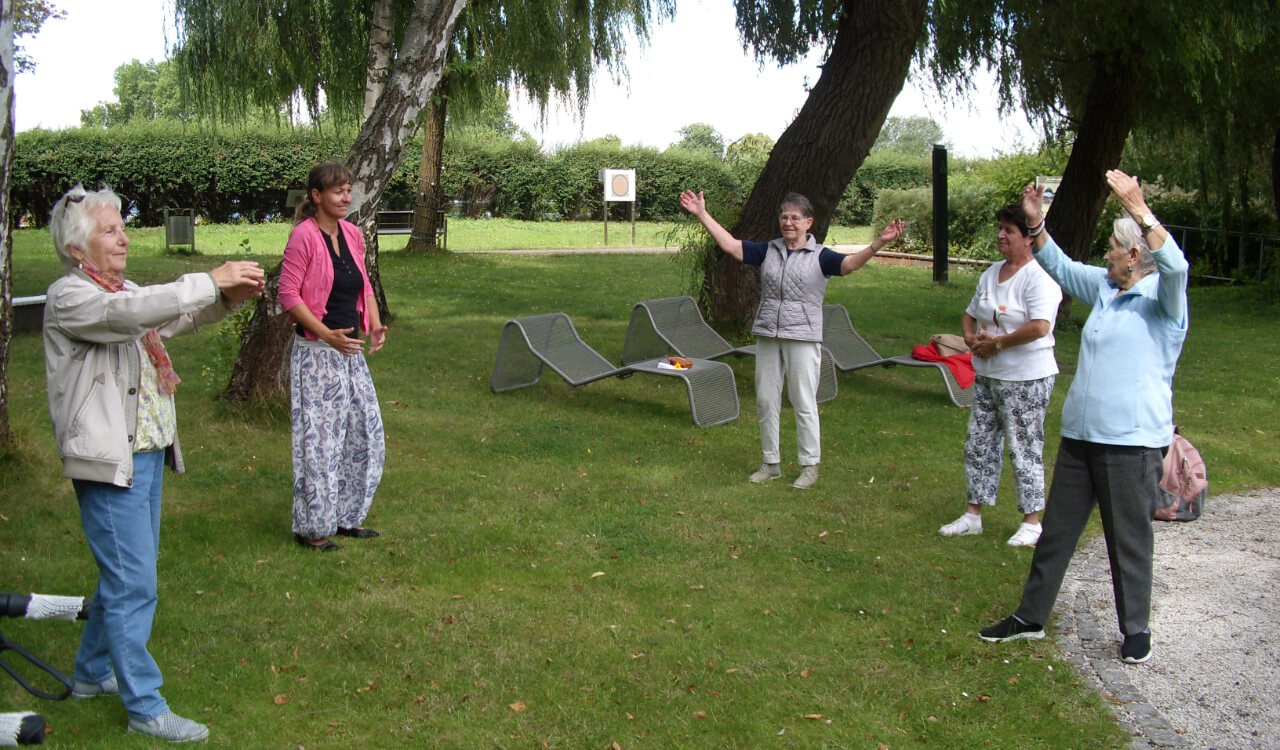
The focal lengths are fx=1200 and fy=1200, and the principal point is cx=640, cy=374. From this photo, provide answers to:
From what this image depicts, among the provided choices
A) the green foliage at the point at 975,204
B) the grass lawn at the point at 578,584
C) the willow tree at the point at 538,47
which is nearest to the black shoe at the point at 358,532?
the grass lawn at the point at 578,584

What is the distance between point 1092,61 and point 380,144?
967cm

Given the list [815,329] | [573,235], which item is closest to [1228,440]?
[815,329]

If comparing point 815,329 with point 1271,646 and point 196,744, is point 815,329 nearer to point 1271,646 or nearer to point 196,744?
point 1271,646

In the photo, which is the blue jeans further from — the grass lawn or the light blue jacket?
the light blue jacket

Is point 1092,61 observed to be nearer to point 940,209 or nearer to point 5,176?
point 940,209

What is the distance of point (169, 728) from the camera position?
13.1 ft

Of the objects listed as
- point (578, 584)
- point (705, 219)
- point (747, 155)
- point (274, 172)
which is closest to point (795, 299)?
point (705, 219)

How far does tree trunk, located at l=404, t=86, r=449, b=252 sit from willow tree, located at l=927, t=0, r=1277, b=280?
909 cm

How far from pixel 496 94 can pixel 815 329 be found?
13.1m

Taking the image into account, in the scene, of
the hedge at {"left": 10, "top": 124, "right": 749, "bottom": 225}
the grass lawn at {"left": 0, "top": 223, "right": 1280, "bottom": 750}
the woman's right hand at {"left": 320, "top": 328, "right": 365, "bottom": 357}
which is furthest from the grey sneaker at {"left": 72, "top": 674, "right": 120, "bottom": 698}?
the hedge at {"left": 10, "top": 124, "right": 749, "bottom": 225}

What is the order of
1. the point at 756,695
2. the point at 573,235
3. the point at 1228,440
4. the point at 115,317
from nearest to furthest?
1. the point at 115,317
2. the point at 756,695
3. the point at 1228,440
4. the point at 573,235

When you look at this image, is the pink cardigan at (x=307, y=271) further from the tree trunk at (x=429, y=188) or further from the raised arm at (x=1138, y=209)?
the tree trunk at (x=429, y=188)

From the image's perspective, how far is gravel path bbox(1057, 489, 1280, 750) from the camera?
14.5 ft

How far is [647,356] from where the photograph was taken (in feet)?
36.6
